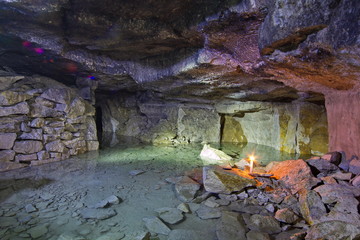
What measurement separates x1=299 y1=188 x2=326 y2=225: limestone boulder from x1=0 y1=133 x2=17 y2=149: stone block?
5504 mm

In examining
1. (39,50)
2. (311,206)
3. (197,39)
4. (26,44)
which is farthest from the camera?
(39,50)

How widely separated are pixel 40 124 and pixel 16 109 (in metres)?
0.56

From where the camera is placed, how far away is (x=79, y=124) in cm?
588

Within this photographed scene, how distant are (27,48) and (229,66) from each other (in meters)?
4.09

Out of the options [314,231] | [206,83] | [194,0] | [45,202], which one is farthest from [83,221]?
[206,83]

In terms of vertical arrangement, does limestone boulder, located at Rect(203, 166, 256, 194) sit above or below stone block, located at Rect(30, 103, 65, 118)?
below

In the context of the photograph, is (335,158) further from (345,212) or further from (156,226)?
(156,226)

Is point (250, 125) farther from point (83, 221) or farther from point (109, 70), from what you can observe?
point (83, 221)

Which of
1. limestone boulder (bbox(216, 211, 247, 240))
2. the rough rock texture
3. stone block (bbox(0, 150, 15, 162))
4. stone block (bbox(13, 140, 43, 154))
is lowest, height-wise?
limestone boulder (bbox(216, 211, 247, 240))

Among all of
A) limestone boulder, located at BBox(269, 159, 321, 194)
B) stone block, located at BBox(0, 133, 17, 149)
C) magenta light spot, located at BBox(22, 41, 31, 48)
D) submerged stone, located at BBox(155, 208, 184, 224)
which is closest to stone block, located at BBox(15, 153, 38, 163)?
stone block, located at BBox(0, 133, 17, 149)

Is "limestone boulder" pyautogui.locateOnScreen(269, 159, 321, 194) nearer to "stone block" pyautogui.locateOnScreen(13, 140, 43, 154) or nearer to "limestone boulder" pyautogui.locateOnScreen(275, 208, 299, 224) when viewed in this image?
"limestone boulder" pyautogui.locateOnScreen(275, 208, 299, 224)

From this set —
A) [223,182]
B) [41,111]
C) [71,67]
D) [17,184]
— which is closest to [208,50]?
[223,182]

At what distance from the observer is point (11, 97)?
4.63 metres

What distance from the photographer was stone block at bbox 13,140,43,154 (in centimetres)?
461
